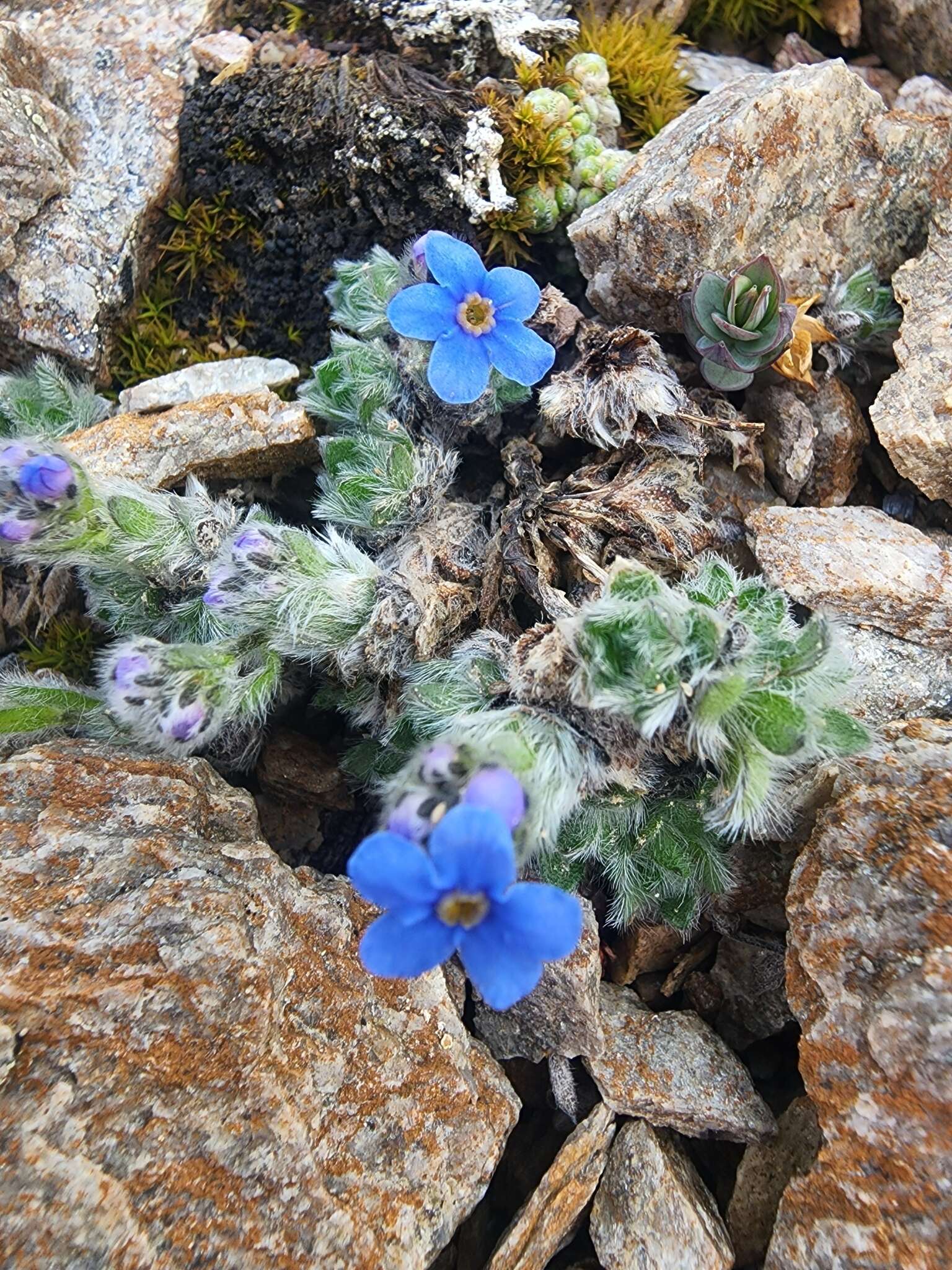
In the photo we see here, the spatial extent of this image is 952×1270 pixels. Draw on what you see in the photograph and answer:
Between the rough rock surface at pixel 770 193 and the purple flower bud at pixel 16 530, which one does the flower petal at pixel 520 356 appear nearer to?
the rough rock surface at pixel 770 193

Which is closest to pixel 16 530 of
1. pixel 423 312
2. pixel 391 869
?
pixel 423 312

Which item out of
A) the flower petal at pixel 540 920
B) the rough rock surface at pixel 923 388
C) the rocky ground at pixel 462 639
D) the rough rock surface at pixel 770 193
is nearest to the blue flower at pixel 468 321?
the rocky ground at pixel 462 639

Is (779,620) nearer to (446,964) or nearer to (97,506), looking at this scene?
(446,964)

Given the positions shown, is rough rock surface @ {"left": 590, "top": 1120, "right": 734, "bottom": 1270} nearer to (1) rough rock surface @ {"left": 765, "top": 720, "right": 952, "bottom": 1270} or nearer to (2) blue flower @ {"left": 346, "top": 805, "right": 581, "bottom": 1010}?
(1) rough rock surface @ {"left": 765, "top": 720, "right": 952, "bottom": 1270}

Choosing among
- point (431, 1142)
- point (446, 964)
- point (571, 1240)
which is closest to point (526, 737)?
point (446, 964)

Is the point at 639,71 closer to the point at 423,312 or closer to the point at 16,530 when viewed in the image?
the point at 423,312

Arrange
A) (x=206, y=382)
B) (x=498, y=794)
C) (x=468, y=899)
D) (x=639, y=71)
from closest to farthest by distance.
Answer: (x=468, y=899)
(x=498, y=794)
(x=206, y=382)
(x=639, y=71)
